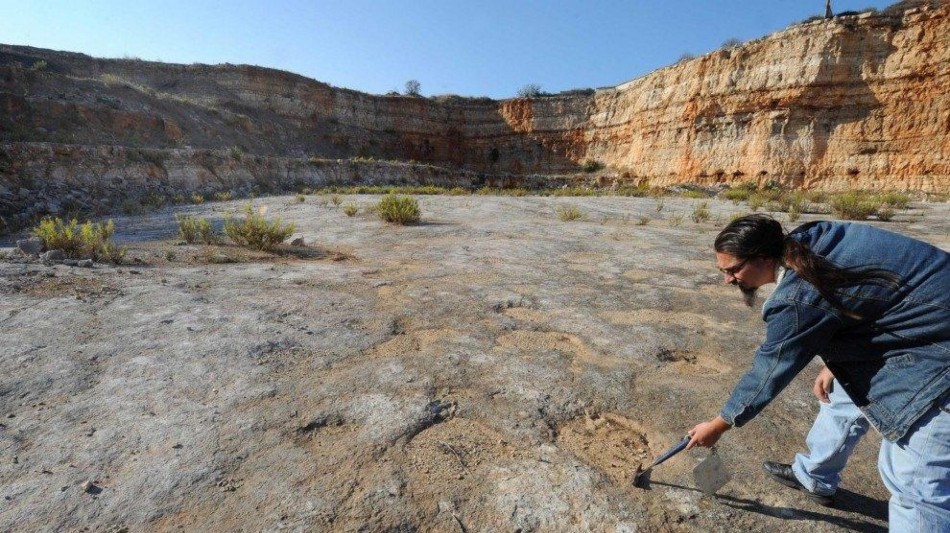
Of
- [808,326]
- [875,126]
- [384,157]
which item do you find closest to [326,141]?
[384,157]

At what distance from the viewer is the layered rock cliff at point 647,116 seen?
1549cm

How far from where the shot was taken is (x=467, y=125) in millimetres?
35656

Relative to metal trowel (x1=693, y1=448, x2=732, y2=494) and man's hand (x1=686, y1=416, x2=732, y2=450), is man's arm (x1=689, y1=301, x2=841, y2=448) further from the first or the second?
metal trowel (x1=693, y1=448, x2=732, y2=494)

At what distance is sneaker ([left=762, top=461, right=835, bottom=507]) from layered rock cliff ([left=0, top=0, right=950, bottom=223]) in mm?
13043

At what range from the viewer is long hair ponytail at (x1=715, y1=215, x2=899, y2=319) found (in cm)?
142

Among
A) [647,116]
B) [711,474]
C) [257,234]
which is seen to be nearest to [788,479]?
[711,474]

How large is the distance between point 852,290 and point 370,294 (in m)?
3.44

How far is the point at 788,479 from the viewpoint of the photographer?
1913 millimetres

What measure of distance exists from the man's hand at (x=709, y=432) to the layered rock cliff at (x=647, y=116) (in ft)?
42.1

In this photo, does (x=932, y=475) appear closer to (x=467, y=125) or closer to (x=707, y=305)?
(x=707, y=305)

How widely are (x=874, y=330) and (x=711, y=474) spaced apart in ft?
2.43

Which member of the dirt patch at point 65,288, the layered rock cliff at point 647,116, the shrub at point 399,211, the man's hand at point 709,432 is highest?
the layered rock cliff at point 647,116

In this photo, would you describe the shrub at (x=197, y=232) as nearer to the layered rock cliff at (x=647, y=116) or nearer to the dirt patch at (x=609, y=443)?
the dirt patch at (x=609, y=443)

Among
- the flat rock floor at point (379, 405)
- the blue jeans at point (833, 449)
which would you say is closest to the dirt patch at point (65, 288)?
the flat rock floor at point (379, 405)
